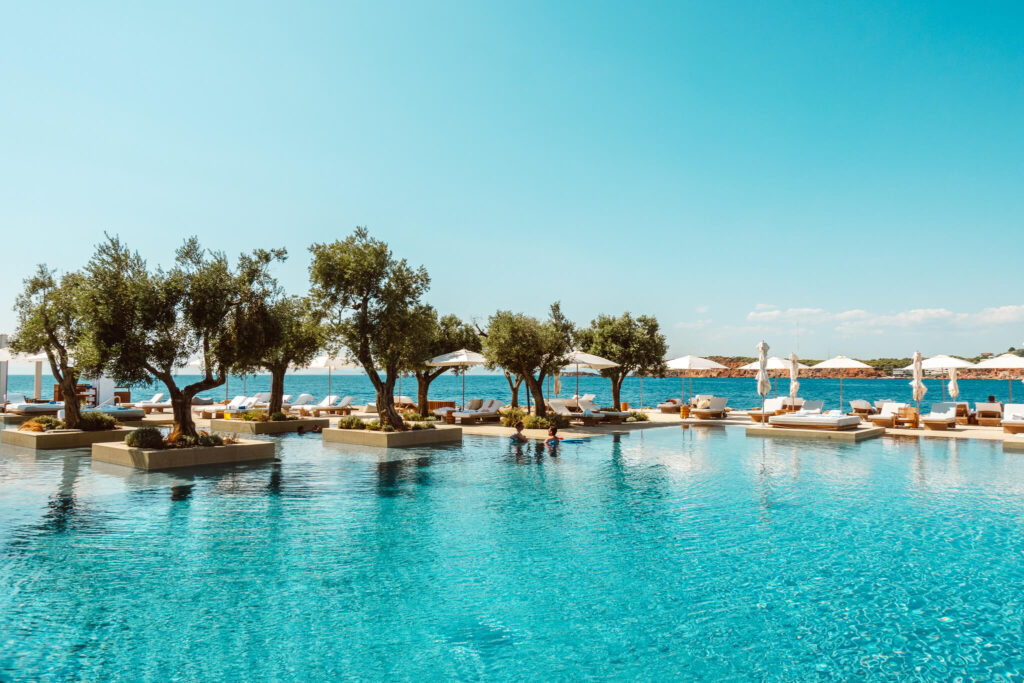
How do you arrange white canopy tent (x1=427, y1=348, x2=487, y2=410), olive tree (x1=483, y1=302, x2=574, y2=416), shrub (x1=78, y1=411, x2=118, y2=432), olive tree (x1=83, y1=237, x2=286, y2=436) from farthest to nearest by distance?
white canopy tent (x1=427, y1=348, x2=487, y2=410) → olive tree (x1=483, y1=302, x2=574, y2=416) → shrub (x1=78, y1=411, x2=118, y2=432) → olive tree (x1=83, y1=237, x2=286, y2=436)

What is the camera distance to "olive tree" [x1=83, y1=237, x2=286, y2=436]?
579 inches

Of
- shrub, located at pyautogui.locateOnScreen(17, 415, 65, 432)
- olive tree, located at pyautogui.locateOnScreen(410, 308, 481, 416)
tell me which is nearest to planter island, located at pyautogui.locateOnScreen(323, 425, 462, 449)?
olive tree, located at pyautogui.locateOnScreen(410, 308, 481, 416)

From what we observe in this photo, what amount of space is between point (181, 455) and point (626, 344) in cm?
2126

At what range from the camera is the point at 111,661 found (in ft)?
17.2

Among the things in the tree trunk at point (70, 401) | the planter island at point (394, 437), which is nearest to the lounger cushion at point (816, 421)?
the planter island at point (394, 437)

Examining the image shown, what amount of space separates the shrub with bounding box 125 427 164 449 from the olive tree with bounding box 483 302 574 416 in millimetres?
12036

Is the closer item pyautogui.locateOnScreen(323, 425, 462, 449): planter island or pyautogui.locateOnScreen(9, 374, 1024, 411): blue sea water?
pyautogui.locateOnScreen(323, 425, 462, 449): planter island

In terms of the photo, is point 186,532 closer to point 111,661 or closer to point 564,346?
point 111,661

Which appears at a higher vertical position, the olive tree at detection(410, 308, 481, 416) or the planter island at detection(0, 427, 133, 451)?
the olive tree at detection(410, 308, 481, 416)

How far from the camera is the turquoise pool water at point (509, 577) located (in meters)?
5.40

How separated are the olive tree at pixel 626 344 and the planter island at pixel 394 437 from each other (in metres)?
12.3

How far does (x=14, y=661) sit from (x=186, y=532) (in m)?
3.96

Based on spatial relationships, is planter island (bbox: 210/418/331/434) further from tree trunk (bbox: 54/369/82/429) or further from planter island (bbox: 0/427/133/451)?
tree trunk (bbox: 54/369/82/429)

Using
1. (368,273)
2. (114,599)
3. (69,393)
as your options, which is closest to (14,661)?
(114,599)
